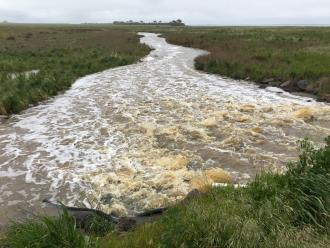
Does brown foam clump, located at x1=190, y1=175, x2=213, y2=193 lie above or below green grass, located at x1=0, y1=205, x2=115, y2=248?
below

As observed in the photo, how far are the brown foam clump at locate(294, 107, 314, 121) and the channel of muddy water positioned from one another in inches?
2.3

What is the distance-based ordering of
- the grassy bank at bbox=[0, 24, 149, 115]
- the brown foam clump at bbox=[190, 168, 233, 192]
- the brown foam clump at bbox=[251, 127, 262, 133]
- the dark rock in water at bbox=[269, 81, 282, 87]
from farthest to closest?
the dark rock in water at bbox=[269, 81, 282, 87] → the grassy bank at bbox=[0, 24, 149, 115] → the brown foam clump at bbox=[251, 127, 262, 133] → the brown foam clump at bbox=[190, 168, 233, 192]

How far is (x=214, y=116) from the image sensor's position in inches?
620

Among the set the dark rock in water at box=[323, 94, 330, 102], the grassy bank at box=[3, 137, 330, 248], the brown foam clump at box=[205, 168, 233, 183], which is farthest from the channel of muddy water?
the grassy bank at box=[3, 137, 330, 248]

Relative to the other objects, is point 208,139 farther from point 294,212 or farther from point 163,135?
point 294,212

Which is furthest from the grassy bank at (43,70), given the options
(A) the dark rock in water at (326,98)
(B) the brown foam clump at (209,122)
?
(A) the dark rock in water at (326,98)

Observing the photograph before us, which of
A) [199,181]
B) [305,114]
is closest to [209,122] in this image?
[305,114]

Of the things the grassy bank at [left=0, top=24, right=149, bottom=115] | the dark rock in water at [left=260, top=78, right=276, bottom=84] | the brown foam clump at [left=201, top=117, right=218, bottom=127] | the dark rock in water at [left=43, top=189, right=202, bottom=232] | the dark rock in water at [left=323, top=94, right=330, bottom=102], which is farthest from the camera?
the dark rock in water at [left=260, top=78, right=276, bottom=84]

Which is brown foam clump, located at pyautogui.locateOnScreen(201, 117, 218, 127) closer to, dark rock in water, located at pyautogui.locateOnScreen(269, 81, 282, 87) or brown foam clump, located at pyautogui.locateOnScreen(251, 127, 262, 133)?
brown foam clump, located at pyautogui.locateOnScreen(251, 127, 262, 133)

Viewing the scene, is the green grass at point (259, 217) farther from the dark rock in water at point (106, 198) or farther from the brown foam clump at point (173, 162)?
the brown foam clump at point (173, 162)

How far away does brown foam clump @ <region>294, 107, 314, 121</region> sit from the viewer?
1543 cm

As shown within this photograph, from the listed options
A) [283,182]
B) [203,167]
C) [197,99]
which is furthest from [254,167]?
[197,99]

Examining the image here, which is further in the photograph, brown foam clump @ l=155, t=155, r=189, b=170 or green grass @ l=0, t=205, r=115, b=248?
brown foam clump @ l=155, t=155, r=189, b=170

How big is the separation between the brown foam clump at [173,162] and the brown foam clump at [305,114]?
6340 millimetres
